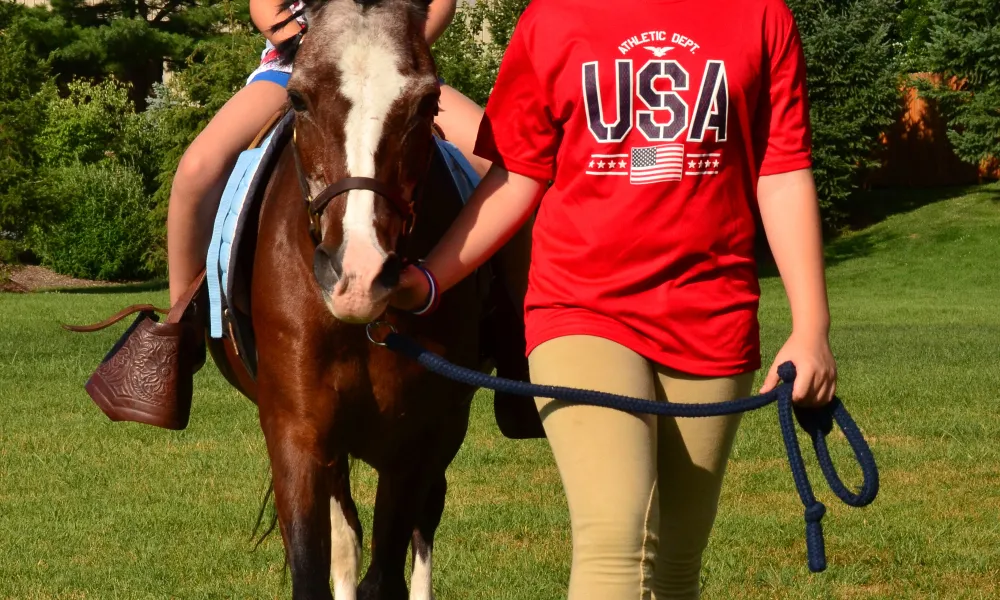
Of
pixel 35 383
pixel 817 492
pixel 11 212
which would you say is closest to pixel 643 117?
pixel 817 492

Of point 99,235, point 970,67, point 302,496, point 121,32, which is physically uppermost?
point 302,496

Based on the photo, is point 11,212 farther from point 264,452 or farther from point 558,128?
point 558,128

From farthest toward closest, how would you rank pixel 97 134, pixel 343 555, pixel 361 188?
pixel 97 134 → pixel 343 555 → pixel 361 188

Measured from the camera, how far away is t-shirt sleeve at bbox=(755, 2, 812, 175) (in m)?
3.13

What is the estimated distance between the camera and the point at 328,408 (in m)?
3.77

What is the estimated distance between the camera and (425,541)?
16.3ft

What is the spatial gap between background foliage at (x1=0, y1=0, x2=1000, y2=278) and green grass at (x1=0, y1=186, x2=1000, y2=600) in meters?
18.0

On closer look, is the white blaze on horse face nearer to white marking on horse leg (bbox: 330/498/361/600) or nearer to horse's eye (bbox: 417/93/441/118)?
horse's eye (bbox: 417/93/441/118)

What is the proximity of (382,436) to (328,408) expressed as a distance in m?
0.25

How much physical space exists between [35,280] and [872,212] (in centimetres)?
2269

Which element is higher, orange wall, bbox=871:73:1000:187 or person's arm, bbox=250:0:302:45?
person's arm, bbox=250:0:302:45

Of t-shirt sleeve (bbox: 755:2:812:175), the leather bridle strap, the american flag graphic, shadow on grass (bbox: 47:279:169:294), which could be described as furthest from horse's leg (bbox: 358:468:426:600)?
shadow on grass (bbox: 47:279:169:294)

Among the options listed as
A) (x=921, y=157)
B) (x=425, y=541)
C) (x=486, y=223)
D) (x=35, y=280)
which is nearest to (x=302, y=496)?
(x=486, y=223)

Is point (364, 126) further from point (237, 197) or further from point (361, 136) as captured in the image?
point (237, 197)
